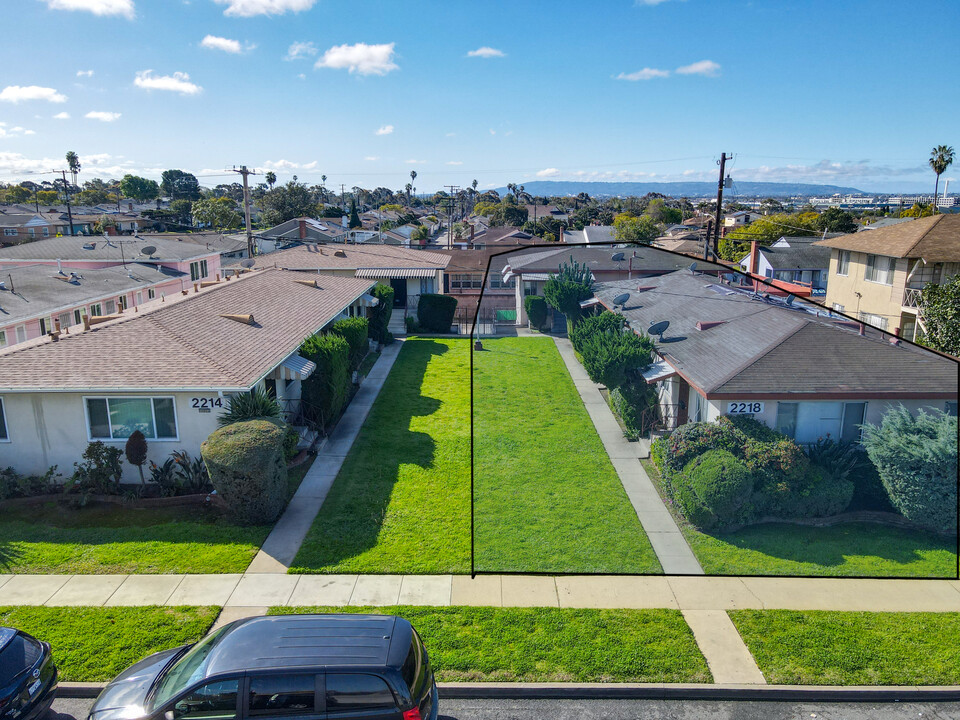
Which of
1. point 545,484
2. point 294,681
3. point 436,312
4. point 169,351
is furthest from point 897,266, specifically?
point 294,681

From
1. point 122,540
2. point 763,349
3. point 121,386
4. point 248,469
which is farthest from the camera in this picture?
point 121,386

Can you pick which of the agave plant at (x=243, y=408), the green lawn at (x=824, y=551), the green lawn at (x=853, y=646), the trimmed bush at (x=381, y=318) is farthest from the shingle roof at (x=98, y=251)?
the green lawn at (x=853, y=646)

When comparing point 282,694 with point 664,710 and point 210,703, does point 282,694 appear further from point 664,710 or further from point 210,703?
point 664,710

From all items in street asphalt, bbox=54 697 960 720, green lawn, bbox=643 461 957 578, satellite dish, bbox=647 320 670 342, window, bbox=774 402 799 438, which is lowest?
street asphalt, bbox=54 697 960 720

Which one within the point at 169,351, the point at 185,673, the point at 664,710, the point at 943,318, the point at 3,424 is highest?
the point at 943,318

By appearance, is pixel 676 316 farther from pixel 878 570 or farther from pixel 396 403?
pixel 396 403

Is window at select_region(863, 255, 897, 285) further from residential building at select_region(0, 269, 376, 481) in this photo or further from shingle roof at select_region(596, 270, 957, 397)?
residential building at select_region(0, 269, 376, 481)

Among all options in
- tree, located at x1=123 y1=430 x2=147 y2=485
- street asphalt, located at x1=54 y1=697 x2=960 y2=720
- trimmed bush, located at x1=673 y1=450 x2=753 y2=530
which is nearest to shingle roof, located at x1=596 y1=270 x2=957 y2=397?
trimmed bush, located at x1=673 y1=450 x2=753 y2=530

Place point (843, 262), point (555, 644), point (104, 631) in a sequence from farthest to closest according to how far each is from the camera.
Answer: point (843, 262) < point (104, 631) < point (555, 644)
